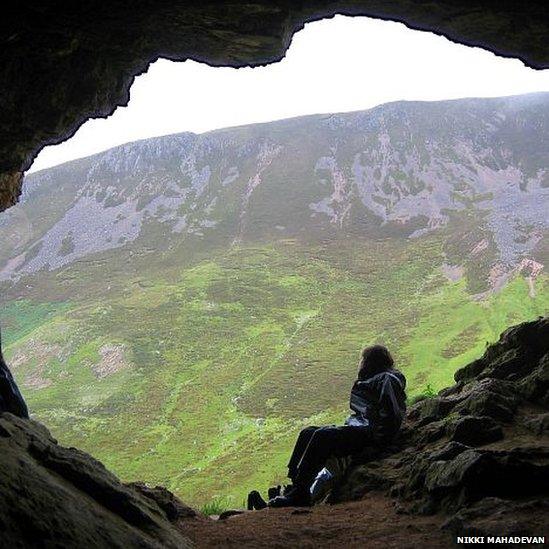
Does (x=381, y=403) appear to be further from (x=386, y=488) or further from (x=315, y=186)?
(x=315, y=186)

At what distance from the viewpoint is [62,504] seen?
644 centimetres

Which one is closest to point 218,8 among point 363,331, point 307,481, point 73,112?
point 73,112

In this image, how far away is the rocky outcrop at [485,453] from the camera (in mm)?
7305

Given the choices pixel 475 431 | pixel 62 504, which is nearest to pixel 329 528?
pixel 475 431

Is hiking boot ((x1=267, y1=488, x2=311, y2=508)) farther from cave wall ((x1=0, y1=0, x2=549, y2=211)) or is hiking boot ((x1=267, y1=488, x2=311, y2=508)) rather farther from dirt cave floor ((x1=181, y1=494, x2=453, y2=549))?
cave wall ((x1=0, y1=0, x2=549, y2=211))

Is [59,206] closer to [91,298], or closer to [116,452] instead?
[91,298]

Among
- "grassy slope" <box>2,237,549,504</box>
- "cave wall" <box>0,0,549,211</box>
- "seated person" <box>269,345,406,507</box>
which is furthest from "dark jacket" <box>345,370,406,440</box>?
"grassy slope" <box>2,237,549,504</box>

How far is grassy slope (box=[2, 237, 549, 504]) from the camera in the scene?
1658 inches

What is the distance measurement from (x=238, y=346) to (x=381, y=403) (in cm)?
5637

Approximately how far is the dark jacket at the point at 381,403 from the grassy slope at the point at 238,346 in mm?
22532

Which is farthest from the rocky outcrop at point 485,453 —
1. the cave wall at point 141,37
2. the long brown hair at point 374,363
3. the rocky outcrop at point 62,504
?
the cave wall at point 141,37

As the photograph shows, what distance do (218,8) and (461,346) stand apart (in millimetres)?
54431

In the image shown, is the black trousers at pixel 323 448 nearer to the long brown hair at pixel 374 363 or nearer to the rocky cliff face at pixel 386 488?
the rocky cliff face at pixel 386 488

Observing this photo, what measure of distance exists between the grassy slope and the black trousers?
22.2 metres
